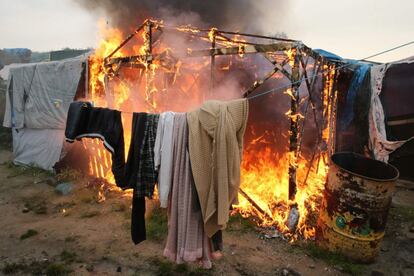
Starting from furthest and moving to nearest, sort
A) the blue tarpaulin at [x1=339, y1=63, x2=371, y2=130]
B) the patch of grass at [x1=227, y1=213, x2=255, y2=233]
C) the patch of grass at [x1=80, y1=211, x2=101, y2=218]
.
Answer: the blue tarpaulin at [x1=339, y1=63, x2=371, y2=130] → the patch of grass at [x1=80, y1=211, x2=101, y2=218] → the patch of grass at [x1=227, y1=213, x2=255, y2=233]

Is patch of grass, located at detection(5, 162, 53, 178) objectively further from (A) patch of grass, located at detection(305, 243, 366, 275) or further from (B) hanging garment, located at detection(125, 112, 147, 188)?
(A) patch of grass, located at detection(305, 243, 366, 275)

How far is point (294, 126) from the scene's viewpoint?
5.97 meters

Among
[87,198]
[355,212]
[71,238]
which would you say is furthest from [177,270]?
[87,198]

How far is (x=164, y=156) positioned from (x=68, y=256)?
→ 3.65 meters

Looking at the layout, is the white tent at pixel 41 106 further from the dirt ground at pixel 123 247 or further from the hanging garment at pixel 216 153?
the hanging garment at pixel 216 153

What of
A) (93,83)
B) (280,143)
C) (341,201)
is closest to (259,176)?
(280,143)

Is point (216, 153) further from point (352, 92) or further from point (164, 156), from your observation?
point (352, 92)

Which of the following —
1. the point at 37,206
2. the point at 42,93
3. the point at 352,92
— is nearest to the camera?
the point at 37,206

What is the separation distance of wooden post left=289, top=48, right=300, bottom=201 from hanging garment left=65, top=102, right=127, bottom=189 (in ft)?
12.4

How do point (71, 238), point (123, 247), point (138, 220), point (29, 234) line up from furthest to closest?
point (29, 234), point (71, 238), point (123, 247), point (138, 220)

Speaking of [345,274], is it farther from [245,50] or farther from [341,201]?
[245,50]

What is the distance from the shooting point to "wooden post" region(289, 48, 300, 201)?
5.77 m

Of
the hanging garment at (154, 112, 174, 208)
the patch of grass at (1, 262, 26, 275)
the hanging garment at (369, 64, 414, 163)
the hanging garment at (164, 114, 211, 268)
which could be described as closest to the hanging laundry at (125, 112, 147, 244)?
the hanging garment at (154, 112, 174, 208)

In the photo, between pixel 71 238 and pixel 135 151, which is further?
pixel 71 238
